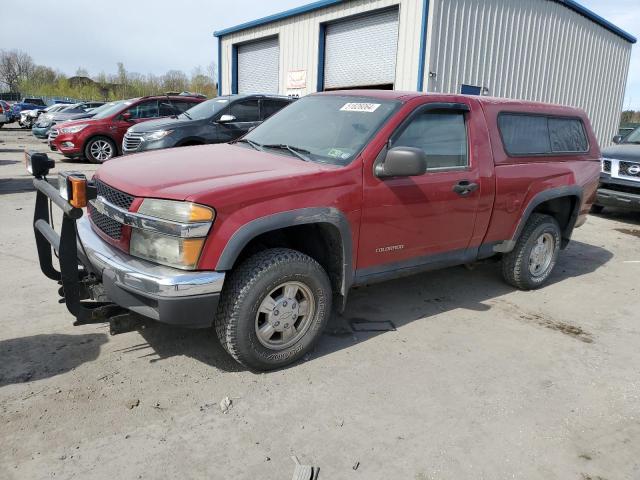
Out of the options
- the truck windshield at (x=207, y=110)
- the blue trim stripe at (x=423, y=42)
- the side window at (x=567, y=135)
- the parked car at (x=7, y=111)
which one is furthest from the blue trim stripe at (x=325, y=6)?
the parked car at (x=7, y=111)

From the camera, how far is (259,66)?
18047 mm

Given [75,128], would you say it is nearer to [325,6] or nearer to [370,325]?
[325,6]

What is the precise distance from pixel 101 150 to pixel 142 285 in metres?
11.4

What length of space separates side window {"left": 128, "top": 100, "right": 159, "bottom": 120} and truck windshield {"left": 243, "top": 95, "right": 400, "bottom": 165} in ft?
32.5

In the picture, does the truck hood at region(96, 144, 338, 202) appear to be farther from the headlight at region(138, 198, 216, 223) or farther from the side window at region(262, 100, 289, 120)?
the side window at region(262, 100, 289, 120)

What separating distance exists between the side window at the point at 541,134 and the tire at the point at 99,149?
1090 centimetres

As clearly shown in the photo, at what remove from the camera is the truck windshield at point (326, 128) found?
3.60m

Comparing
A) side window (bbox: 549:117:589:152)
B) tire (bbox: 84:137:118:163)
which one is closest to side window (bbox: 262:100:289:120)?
tire (bbox: 84:137:118:163)

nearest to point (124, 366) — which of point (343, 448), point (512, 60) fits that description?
point (343, 448)

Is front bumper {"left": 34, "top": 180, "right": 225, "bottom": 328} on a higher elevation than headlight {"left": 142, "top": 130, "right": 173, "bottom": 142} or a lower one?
lower

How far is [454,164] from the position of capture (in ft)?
13.3

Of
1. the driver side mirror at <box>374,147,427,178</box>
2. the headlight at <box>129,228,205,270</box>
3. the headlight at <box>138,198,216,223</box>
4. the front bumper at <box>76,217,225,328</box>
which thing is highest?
the driver side mirror at <box>374,147,427,178</box>

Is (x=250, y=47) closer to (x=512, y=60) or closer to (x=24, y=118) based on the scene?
(x=512, y=60)

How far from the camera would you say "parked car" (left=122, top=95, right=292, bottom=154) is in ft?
30.6
